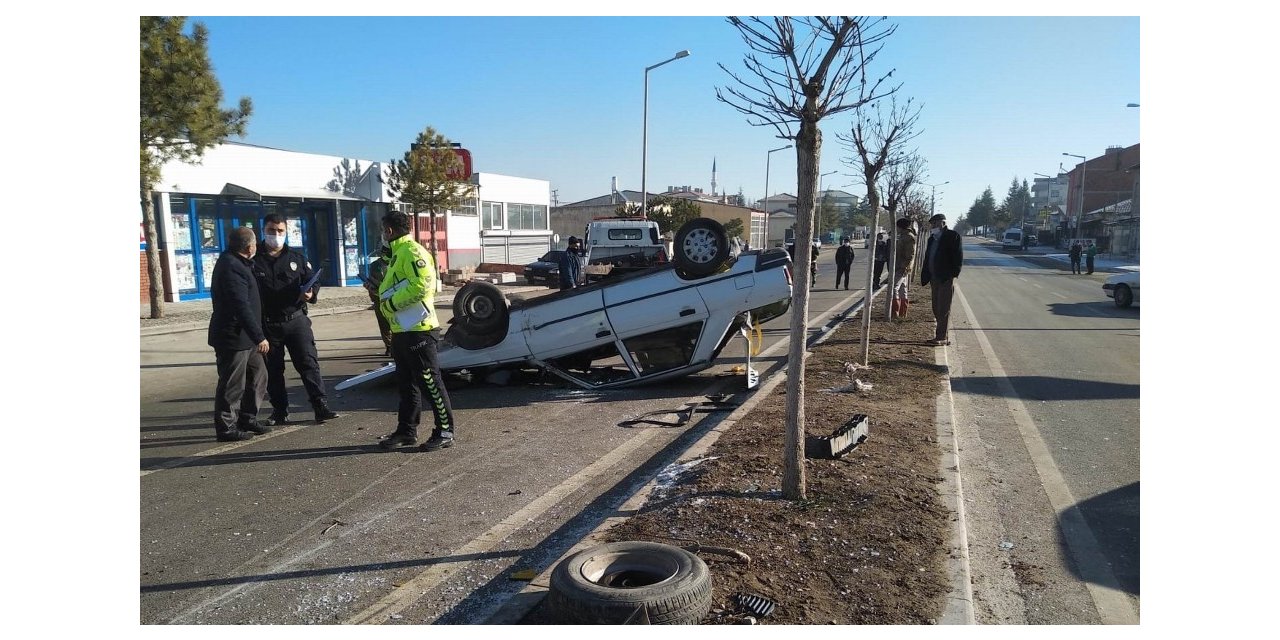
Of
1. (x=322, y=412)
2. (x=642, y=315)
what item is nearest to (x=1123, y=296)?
(x=642, y=315)

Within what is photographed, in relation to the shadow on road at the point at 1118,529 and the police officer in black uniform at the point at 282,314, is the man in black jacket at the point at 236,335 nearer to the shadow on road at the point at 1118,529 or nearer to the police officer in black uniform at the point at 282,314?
the police officer in black uniform at the point at 282,314

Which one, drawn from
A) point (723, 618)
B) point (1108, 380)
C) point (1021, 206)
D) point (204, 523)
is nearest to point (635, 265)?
point (1108, 380)

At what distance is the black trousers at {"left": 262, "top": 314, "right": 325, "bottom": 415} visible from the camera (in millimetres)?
6500

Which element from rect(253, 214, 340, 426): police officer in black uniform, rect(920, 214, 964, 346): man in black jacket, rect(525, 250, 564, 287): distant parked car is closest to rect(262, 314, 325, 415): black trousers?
rect(253, 214, 340, 426): police officer in black uniform

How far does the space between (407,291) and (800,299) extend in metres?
3.13

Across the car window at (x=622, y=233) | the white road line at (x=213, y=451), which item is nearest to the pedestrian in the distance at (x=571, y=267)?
the car window at (x=622, y=233)

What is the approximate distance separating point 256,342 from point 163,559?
247 centimetres

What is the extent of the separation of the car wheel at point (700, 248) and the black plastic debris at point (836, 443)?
272 cm

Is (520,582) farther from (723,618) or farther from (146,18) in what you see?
(146,18)

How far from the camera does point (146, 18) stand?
487 inches

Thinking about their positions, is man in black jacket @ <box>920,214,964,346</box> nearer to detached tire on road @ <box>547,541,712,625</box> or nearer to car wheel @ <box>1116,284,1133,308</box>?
detached tire on road @ <box>547,541,712,625</box>

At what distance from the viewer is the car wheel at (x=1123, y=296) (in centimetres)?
1675

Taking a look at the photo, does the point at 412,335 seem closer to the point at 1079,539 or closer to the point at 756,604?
the point at 756,604

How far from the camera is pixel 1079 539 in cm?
410
